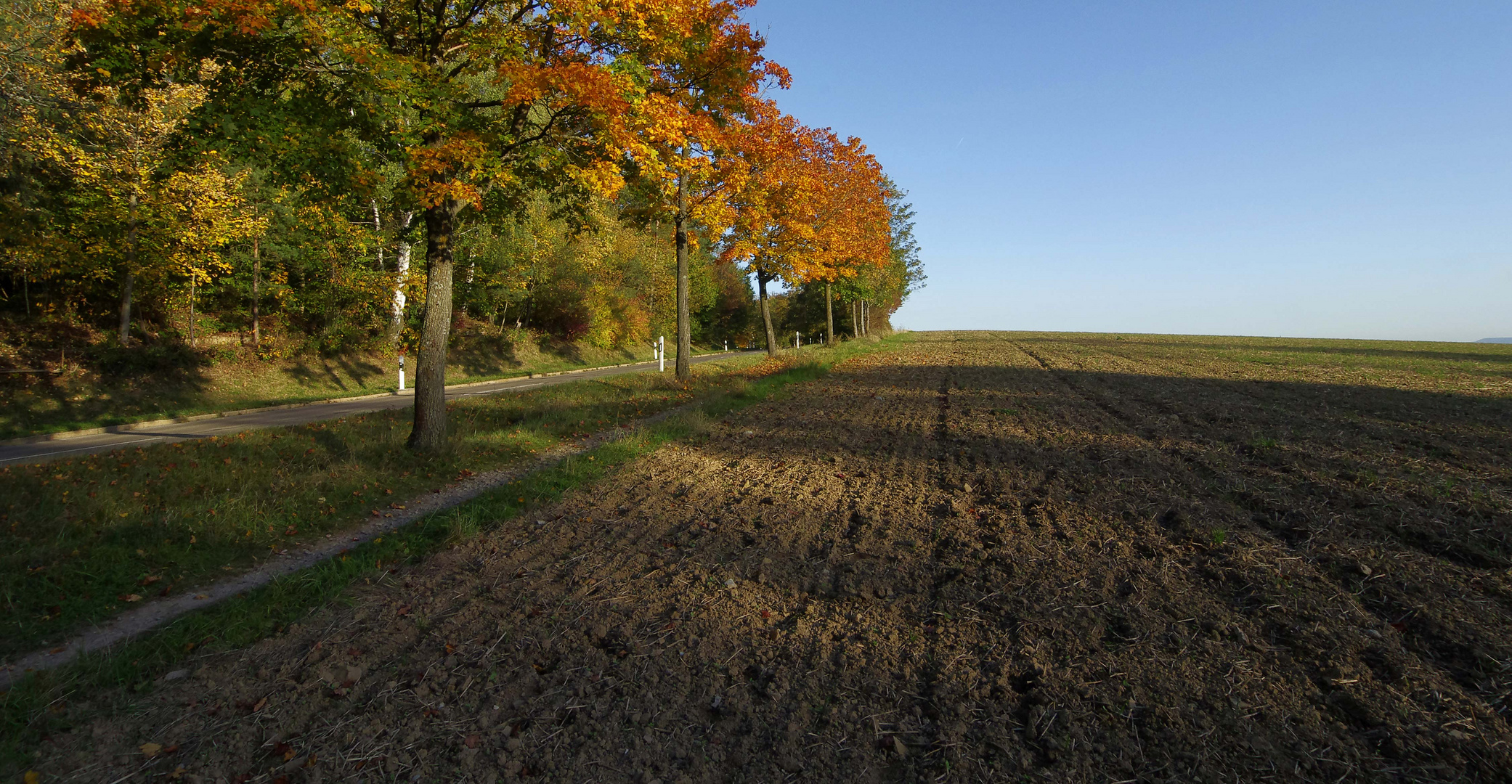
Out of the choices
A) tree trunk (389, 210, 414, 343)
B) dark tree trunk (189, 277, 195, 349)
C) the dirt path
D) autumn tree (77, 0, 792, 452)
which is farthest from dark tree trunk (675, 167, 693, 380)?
dark tree trunk (189, 277, 195, 349)

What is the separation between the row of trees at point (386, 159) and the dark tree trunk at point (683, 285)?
98 millimetres

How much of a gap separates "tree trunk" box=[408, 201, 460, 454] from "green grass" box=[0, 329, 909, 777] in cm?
212

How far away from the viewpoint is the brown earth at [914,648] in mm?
2943

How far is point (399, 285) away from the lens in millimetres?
20625

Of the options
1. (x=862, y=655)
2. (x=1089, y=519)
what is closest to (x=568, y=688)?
(x=862, y=655)

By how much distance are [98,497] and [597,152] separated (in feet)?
23.3

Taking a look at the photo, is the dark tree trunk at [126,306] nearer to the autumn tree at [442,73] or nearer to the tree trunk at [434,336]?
the autumn tree at [442,73]

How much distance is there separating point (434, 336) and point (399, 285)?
13.3 meters

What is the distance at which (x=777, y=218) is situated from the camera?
24078 mm

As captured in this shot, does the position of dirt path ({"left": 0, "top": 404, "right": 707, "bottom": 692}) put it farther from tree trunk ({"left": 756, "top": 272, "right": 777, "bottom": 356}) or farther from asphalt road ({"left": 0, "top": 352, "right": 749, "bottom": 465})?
tree trunk ({"left": 756, "top": 272, "right": 777, "bottom": 356})

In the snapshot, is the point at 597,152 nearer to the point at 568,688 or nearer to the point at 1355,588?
the point at 568,688

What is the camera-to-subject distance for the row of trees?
8.00 meters

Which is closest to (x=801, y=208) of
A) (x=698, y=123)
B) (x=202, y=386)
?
(x=698, y=123)

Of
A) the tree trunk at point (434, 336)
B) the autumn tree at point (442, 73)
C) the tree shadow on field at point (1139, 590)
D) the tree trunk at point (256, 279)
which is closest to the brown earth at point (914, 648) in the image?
the tree shadow on field at point (1139, 590)
